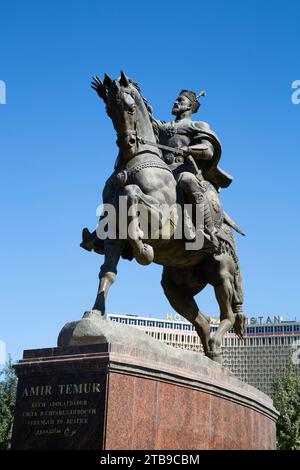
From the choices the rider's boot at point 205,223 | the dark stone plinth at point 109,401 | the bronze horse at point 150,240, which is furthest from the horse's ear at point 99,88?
the dark stone plinth at point 109,401

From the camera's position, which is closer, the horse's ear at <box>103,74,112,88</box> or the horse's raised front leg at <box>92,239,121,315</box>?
the horse's raised front leg at <box>92,239,121,315</box>

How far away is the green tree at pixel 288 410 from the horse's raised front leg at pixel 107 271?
24.3m

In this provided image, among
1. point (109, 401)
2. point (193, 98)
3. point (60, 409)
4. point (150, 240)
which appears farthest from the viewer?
point (193, 98)

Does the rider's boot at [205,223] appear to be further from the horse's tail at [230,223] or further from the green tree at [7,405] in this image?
the green tree at [7,405]

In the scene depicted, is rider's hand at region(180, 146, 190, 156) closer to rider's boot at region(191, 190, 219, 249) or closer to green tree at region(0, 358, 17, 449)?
rider's boot at region(191, 190, 219, 249)

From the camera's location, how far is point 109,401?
7031 millimetres

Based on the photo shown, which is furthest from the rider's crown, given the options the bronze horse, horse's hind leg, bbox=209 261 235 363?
horse's hind leg, bbox=209 261 235 363

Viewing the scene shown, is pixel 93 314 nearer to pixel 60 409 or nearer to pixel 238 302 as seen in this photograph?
pixel 60 409

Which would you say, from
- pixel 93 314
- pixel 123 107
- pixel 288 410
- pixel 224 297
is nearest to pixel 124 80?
pixel 123 107

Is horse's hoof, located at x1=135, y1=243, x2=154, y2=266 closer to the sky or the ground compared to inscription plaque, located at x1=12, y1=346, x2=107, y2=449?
closer to the sky

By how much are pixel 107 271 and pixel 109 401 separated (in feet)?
6.89

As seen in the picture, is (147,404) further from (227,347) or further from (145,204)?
(227,347)

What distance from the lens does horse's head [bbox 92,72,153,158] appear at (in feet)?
30.9
